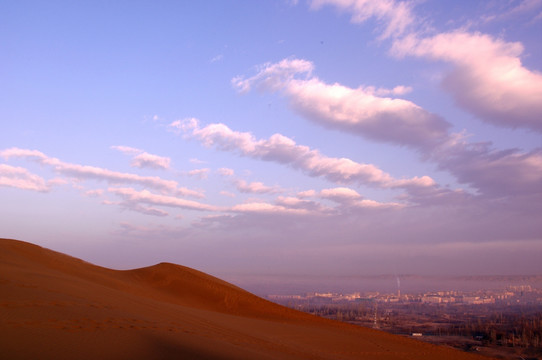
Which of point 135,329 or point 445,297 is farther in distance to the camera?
point 445,297

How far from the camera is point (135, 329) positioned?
8961 millimetres

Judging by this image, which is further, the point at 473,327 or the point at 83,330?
the point at 473,327

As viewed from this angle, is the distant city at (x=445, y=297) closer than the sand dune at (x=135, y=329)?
No

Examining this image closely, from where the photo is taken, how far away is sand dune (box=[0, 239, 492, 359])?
23.6 ft

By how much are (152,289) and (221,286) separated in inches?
167

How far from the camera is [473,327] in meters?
27.3

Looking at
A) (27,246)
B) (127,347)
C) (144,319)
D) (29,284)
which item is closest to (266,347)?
(144,319)

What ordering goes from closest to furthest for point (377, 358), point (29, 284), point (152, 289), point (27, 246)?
point (29, 284) → point (377, 358) → point (27, 246) → point (152, 289)

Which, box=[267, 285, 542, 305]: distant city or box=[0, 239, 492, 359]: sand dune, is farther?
box=[267, 285, 542, 305]: distant city

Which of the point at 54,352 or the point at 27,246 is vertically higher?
the point at 27,246

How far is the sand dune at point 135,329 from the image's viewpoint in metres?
7.19

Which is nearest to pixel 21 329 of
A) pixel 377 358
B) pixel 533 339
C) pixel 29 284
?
pixel 29 284

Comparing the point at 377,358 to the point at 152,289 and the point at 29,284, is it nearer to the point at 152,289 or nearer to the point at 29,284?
the point at 29,284

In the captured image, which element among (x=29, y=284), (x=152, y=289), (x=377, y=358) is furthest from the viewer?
(x=152, y=289)
